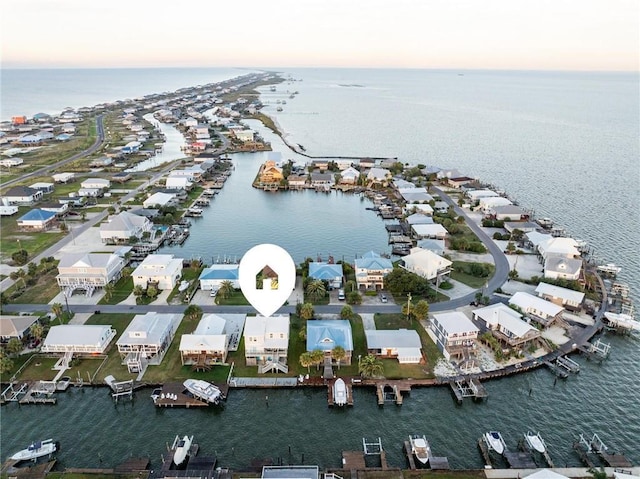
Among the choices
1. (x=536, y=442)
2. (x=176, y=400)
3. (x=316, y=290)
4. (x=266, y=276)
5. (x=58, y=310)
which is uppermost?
(x=266, y=276)

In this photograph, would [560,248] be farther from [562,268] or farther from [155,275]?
[155,275]

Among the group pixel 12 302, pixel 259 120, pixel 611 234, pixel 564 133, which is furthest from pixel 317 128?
pixel 12 302

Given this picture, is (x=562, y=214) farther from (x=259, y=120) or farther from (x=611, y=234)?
(x=259, y=120)

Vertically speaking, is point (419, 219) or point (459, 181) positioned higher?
point (419, 219)

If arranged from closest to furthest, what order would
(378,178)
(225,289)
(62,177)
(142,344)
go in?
(142,344)
(225,289)
(62,177)
(378,178)

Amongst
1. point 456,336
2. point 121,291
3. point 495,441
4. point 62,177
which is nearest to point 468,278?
point 456,336

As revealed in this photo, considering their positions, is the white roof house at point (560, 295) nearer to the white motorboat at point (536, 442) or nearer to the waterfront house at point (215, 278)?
the white motorboat at point (536, 442)

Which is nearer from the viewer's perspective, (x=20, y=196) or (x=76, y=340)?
(x=76, y=340)
